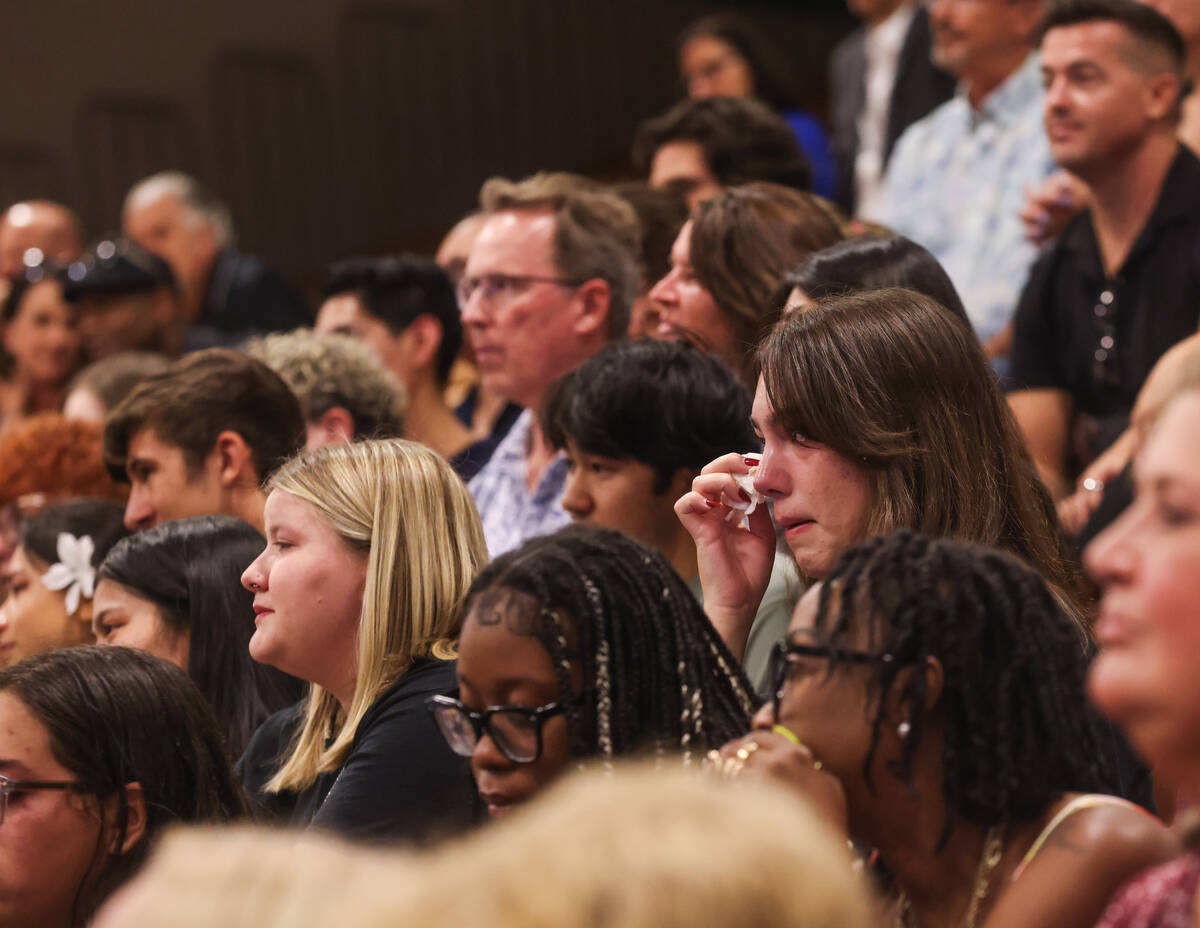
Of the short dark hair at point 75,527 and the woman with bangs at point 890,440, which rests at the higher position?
the woman with bangs at point 890,440

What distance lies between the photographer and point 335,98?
923 centimetres

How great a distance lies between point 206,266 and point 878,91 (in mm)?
2702

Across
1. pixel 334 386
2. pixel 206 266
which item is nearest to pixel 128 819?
pixel 334 386

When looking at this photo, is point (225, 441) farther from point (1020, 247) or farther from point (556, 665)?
point (1020, 247)

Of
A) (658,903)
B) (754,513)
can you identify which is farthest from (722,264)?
(658,903)

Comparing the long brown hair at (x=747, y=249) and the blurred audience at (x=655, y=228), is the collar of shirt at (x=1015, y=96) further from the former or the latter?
the long brown hair at (x=747, y=249)

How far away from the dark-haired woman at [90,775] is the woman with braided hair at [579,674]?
0.65 m

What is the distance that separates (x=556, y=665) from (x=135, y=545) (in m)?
1.49

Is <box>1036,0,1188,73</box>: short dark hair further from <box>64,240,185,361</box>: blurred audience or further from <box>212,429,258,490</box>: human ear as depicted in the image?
<box>64,240,185,361</box>: blurred audience

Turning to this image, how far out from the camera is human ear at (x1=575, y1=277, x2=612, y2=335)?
4.20 m

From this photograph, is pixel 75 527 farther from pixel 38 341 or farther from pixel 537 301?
pixel 38 341

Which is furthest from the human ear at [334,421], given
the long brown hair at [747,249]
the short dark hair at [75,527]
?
the long brown hair at [747,249]

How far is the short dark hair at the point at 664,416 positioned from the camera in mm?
3217

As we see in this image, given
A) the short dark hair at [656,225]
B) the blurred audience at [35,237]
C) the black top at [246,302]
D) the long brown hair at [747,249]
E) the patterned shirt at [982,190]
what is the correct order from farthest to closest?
the blurred audience at [35,237], the black top at [246,302], the patterned shirt at [982,190], the short dark hair at [656,225], the long brown hair at [747,249]
